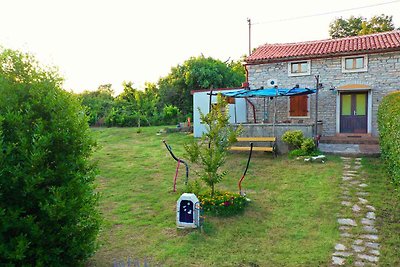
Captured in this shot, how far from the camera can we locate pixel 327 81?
1527 centimetres

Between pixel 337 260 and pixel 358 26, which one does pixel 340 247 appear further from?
pixel 358 26

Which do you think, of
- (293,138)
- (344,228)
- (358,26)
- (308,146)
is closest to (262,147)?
(293,138)

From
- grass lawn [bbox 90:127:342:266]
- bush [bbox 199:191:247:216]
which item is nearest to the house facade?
grass lawn [bbox 90:127:342:266]

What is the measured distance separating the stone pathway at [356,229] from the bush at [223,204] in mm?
1956

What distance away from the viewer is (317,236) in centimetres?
587

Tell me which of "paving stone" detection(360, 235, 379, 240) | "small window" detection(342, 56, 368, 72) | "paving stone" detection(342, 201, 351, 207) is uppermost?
"small window" detection(342, 56, 368, 72)

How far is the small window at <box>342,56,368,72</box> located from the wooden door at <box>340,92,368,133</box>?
44.1 inches

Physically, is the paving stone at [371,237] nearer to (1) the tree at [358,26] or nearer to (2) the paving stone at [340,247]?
(2) the paving stone at [340,247]

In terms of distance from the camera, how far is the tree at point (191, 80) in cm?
2722

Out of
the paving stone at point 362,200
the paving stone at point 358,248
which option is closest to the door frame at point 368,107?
the paving stone at point 362,200

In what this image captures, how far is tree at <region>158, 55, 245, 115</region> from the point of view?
89.3ft

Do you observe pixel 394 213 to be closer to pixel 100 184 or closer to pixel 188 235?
pixel 188 235

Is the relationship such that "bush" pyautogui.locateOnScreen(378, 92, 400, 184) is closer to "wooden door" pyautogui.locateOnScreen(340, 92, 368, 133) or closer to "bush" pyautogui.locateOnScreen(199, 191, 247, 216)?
A: "bush" pyautogui.locateOnScreen(199, 191, 247, 216)

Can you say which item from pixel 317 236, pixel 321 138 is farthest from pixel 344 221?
pixel 321 138
